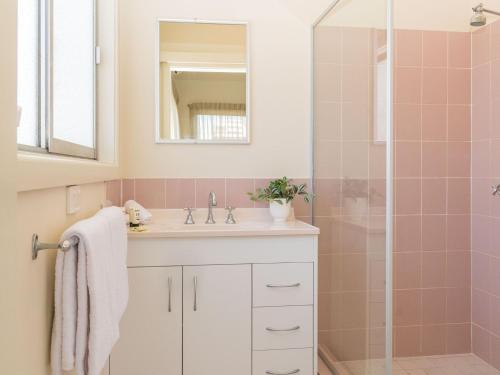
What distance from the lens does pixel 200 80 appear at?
240cm

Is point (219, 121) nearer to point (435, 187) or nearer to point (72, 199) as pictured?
point (72, 199)

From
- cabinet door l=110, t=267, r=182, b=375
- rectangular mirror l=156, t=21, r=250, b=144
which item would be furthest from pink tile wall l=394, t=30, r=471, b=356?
cabinet door l=110, t=267, r=182, b=375

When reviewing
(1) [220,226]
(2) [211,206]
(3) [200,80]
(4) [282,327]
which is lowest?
(4) [282,327]

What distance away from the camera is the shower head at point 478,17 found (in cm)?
234

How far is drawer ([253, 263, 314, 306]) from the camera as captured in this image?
1.97 m

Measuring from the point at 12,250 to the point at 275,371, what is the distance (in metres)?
1.55

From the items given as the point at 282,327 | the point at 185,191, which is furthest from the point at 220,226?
the point at 282,327

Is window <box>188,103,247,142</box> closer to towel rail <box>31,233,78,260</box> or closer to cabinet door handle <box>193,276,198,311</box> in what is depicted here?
cabinet door handle <box>193,276,198,311</box>

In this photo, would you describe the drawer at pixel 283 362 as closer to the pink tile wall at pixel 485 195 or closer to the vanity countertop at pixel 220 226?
the vanity countertop at pixel 220 226

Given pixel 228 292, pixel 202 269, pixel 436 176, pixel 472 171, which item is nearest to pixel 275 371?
pixel 228 292

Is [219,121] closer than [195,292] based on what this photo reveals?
No

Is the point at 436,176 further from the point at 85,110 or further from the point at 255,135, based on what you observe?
the point at 85,110

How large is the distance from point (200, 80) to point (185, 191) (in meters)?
0.67

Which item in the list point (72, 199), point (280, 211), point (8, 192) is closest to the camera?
point (8, 192)
